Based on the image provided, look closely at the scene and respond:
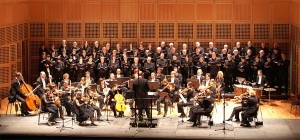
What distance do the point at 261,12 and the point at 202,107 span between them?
7.54 meters

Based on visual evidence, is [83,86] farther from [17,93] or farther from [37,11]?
[37,11]

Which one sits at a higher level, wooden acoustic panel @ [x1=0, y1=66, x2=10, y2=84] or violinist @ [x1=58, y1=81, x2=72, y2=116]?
wooden acoustic panel @ [x1=0, y1=66, x2=10, y2=84]

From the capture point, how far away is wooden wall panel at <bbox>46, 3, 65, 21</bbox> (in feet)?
75.4

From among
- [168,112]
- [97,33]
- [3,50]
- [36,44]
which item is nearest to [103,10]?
[97,33]

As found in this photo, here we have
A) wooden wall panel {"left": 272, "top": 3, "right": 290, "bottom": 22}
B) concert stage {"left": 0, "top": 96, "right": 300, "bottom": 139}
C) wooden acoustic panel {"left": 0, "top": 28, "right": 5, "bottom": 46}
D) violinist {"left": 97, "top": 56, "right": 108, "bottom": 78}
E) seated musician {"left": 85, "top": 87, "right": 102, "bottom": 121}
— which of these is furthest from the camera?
wooden wall panel {"left": 272, "top": 3, "right": 290, "bottom": 22}

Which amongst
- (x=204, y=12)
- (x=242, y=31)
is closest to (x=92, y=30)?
(x=204, y=12)

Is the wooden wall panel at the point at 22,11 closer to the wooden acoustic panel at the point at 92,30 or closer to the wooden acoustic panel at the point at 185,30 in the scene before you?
the wooden acoustic panel at the point at 92,30

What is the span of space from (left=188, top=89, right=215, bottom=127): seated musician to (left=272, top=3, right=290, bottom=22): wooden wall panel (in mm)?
7285

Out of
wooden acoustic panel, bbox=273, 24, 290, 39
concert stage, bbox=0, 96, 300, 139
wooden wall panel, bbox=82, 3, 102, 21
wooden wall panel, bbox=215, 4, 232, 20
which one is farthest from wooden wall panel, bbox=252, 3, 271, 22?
wooden wall panel, bbox=82, 3, 102, 21

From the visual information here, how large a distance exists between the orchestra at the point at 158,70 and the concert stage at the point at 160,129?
68cm

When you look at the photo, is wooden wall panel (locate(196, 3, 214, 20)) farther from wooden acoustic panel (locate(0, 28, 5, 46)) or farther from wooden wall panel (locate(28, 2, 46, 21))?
wooden acoustic panel (locate(0, 28, 5, 46))

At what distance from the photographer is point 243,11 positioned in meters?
22.4

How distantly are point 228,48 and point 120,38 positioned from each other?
432 centimetres

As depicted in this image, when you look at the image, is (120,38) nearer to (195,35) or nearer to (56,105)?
(195,35)
